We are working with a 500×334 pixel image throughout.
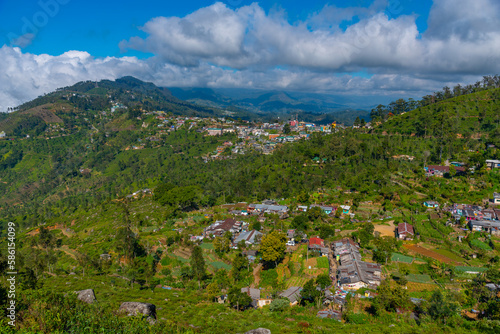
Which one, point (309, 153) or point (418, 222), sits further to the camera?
point (309, 153)

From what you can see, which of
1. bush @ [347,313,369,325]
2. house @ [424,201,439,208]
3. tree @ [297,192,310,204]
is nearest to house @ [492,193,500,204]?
house @ [424,201,439,208]

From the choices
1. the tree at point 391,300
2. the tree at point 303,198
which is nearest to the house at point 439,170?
the tree at point 303,198

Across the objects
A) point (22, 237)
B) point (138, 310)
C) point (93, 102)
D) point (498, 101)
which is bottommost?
point (22, 237)

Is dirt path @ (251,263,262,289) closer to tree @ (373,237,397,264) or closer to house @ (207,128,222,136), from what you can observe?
tree @ (373,237,397,264)

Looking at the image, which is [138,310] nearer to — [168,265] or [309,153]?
[168,265]

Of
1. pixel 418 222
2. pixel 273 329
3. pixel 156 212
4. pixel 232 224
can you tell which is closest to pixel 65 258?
pixel 156 212

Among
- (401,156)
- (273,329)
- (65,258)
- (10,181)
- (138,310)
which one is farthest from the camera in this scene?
(10,181)
